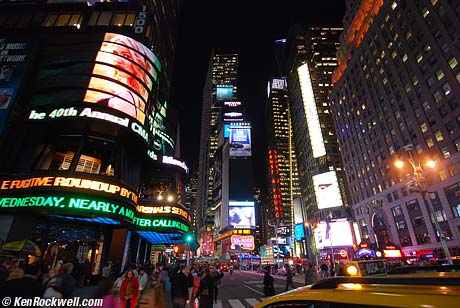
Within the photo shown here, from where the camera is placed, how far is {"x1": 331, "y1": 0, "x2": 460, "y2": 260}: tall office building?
3906 cm

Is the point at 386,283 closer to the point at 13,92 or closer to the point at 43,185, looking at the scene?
the point at 43,185

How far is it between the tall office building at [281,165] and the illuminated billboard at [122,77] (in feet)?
371

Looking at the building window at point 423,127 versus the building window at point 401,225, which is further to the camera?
the building window at point 401,225

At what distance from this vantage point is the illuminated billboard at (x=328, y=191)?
2063 inches

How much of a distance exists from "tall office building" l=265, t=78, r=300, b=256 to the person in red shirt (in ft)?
394

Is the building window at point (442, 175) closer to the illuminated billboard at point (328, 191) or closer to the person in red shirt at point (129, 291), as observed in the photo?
the illuminated billboard at point (328, 191)

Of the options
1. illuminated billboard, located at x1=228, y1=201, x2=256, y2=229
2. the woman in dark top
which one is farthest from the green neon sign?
illuminated billboard, located at x1=228, y1=201, x2=256, y2=229

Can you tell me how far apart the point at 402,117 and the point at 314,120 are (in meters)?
35.9

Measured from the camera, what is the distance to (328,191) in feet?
175

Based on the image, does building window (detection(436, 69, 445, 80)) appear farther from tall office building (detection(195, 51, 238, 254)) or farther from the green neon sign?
tall office building (detection(195, 51, 238, 254))

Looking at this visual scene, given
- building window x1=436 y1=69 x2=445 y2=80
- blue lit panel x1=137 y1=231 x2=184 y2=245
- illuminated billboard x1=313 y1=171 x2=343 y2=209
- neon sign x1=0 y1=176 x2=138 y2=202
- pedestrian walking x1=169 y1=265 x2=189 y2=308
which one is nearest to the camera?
pedestrian walking x1=169 y1=265 x2=189 y2=308

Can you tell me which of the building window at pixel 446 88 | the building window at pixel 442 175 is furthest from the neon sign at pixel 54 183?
the building window at pixel 446 88

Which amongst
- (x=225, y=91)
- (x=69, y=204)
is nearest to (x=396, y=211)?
(x=69, y=204)

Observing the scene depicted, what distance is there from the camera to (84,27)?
28.0 metres
